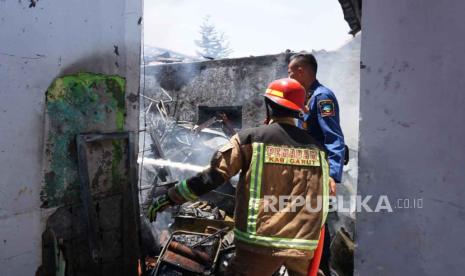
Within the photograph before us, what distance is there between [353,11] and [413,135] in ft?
15.1

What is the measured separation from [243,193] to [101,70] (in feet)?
4.83

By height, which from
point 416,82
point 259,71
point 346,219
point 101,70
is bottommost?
point 346,219

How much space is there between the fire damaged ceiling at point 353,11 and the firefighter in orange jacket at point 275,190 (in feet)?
10.8

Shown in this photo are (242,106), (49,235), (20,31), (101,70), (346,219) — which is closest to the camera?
(20,31)

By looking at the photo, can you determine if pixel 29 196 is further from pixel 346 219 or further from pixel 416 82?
pixel 346 219

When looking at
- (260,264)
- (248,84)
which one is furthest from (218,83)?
(260,264)

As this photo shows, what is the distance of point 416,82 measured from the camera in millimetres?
2082

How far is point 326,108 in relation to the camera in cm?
347

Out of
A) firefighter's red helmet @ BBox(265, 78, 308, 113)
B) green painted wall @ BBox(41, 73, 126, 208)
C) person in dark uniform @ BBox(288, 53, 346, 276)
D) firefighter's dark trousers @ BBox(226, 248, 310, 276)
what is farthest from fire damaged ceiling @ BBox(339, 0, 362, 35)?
firefighter's dark trousers @ BBox(226, 248, 310, 276)

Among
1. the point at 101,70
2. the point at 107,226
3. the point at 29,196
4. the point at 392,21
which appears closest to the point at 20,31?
the point at 101,70

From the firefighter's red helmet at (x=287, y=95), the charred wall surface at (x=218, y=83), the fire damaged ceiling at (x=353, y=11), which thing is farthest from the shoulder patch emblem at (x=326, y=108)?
the charred wall surface at (x=218, y=83)

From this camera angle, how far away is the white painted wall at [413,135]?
199 cm

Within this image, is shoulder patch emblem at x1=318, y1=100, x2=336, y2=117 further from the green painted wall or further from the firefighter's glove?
the green painted wall

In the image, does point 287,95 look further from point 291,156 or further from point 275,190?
point 275,190
